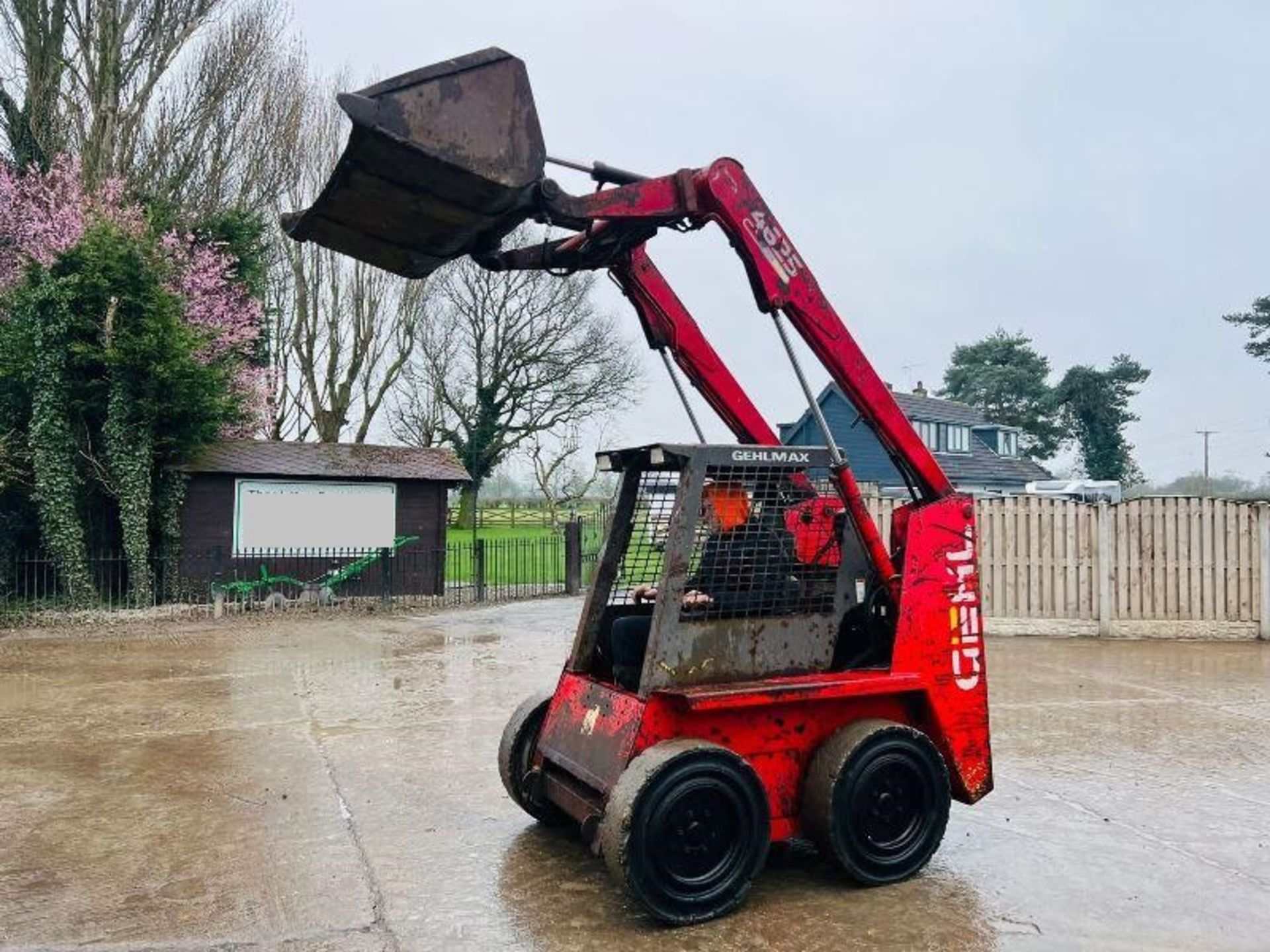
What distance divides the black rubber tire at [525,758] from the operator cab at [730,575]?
0.45 m

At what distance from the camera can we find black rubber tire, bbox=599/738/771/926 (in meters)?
4.14

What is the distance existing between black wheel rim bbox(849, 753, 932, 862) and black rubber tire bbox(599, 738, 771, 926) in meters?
0.51

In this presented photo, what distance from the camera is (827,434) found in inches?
191

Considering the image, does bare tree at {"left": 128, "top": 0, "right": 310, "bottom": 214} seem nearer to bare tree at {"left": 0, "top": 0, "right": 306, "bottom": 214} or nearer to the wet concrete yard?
bare tree at {"left": 0, "top": 0, "right": 306, "bottom": 214}

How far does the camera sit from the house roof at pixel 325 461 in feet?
57.1

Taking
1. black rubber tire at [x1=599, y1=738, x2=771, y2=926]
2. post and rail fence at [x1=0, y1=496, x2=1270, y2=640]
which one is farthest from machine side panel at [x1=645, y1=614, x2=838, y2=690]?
post and rail fence at [x1=0, y1=496, x2=1270, y2=640]

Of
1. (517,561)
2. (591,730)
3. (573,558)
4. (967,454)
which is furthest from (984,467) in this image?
(591,730)

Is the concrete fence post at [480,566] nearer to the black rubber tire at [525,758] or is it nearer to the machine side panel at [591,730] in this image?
the black rubber tire at [525,758]

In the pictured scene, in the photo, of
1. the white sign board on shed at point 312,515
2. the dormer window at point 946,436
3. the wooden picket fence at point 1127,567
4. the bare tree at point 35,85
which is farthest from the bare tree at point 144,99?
the dormer window at point 946,436

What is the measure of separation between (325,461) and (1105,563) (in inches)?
506

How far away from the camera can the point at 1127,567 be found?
43.0 feet

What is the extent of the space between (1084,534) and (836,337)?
951cm

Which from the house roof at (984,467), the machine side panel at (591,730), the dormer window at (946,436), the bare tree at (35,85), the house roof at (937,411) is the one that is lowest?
the machine side panel at (591,730)

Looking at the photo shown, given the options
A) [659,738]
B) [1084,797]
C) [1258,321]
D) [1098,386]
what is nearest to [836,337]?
[659,738]
